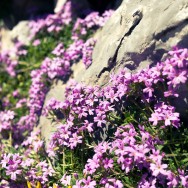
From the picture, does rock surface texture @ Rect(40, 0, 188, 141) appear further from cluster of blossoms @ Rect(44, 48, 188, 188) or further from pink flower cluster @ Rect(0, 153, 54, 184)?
pink flower cluster @ Rect(0, 153, 54, 184)

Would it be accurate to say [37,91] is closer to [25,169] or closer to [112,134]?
[25,169]

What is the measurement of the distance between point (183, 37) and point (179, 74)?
51 centimetres

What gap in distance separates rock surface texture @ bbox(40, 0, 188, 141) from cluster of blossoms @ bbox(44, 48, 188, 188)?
0.67 feet

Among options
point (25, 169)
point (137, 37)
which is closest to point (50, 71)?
point (25, 169)

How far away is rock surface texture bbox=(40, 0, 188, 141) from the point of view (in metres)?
4.96

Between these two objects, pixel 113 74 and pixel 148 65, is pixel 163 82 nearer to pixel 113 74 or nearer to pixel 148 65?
pixel 148 65

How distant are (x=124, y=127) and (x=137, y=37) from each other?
47.3 inches

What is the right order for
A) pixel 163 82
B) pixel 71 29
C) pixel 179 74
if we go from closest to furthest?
pixel 179 74
pixel 163 82
pixel 71 29

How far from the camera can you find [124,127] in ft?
16.8

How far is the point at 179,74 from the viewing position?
462 cm

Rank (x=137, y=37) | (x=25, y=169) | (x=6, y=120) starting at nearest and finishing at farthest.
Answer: (x=137, y=37) < (x=25, y=169) < (x=6, y=120)

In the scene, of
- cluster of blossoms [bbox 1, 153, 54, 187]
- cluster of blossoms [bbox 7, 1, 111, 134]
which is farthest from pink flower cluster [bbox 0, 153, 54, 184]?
cluster of blossoms [bbox 7, 1, 111, 134]

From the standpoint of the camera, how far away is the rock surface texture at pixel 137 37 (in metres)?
4.96

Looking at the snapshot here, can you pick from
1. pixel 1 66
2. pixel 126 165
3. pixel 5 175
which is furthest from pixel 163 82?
pixel 1 66
